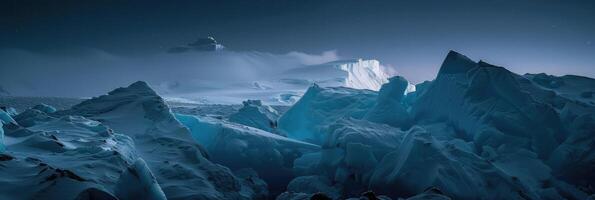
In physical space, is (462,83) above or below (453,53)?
below

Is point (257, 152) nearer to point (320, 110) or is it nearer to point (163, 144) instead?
point (163, 144)

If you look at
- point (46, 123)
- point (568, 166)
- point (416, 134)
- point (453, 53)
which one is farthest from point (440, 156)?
point (46, 123)

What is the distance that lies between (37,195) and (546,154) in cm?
1257

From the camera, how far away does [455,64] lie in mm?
14820

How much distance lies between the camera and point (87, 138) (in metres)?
9.31

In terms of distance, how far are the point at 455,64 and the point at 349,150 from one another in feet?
22.7

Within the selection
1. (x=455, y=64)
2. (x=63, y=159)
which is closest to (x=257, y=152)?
(x=63, y=159)

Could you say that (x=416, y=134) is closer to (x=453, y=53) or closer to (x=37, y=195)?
(x=453, y=53)

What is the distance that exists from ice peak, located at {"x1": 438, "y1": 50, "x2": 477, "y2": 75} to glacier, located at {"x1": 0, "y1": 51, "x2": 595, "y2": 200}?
4 cm

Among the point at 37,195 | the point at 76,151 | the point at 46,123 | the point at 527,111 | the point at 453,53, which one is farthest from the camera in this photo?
the point at 453,53

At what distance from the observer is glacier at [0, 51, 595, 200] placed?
23.2 feet

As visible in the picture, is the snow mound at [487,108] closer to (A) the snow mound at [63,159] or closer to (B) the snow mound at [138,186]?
(B) the snow mound at [138,186]

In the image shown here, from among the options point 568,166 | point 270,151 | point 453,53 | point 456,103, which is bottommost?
point 270,151

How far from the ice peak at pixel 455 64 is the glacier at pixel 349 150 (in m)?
0.04
